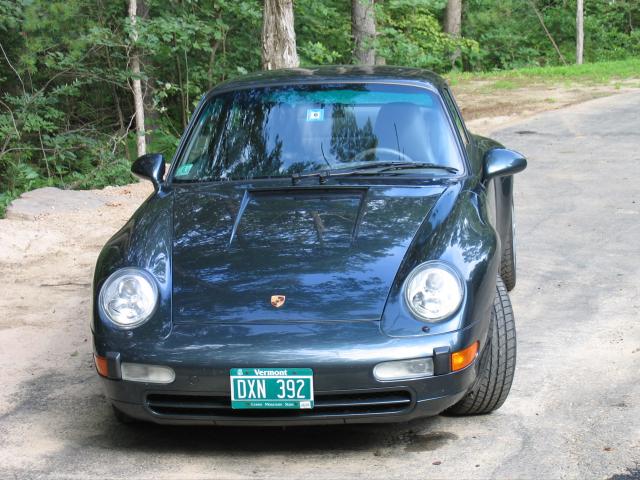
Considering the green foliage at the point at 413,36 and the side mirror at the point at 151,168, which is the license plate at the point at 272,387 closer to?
the side mirror at the point at 151,168

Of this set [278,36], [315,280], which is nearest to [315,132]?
[315,280]

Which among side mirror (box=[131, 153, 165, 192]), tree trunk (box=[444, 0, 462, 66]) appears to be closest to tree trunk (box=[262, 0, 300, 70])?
side mirror (box=[131, 153, 165, 192])

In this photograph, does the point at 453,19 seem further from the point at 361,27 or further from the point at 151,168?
the point at 151,168

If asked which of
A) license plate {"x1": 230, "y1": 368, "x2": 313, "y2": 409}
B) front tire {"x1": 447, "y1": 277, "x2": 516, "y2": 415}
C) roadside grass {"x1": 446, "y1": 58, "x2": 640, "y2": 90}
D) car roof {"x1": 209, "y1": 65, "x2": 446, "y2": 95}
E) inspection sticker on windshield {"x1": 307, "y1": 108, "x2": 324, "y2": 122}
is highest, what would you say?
car roof {"x1": 209, "y1": 65, "x2": 446, "y2": 95}

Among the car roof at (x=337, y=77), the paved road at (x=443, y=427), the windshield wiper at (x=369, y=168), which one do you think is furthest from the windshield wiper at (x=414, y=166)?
the paved road at (x=443, y=427)

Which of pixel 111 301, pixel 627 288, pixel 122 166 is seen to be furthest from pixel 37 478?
pixel 122 166

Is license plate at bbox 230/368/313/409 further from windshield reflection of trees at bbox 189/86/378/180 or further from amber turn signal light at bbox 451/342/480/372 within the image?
windshield reflection of trees at bbox 189/86/378/180

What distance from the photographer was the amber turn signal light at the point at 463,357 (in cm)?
396

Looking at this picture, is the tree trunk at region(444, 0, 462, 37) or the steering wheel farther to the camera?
the tree trunk at region(444, 0, 462, 37)

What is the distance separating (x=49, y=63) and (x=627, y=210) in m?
9.54

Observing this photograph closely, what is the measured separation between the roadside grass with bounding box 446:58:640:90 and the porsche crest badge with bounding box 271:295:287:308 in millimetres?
16372

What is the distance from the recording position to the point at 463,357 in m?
3.99

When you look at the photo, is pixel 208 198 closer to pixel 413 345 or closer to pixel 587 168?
pixel 413 345

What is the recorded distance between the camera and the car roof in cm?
554
